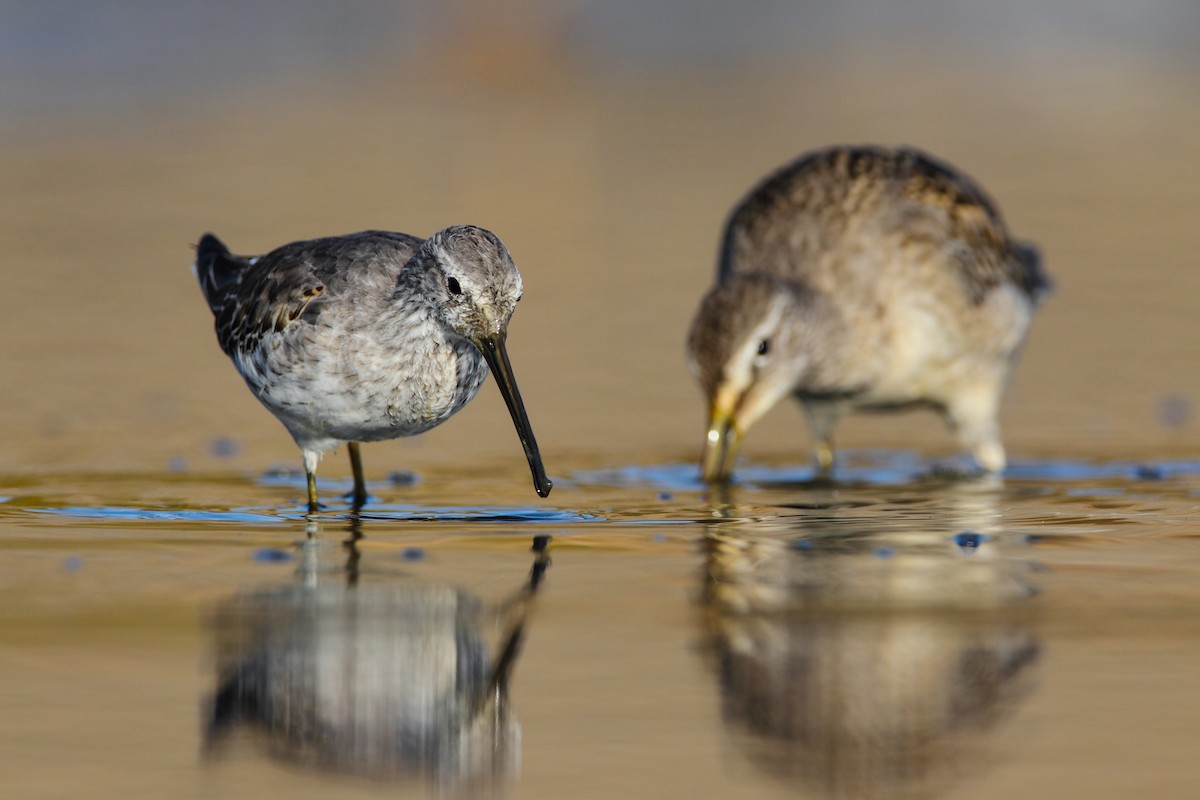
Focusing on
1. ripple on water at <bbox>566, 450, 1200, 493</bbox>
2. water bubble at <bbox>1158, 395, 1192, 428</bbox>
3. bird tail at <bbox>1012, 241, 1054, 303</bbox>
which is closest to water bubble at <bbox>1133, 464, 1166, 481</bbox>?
ripple on water at <bbox>566, 450, 1200, 493</bbox>

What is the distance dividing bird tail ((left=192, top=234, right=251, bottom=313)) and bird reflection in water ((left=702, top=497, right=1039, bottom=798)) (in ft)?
9.11

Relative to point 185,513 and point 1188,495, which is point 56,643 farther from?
point 1188,495

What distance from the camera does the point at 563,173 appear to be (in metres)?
18.0

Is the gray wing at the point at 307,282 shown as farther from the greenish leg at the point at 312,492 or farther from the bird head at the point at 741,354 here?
the bird head at the point at 741,354

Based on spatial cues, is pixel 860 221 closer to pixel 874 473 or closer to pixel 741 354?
pixel 741 354

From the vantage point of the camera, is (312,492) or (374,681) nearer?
(374,681)

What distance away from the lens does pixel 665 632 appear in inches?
225

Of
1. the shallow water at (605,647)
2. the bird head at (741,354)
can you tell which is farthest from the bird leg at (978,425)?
the shallow water at (605,647)

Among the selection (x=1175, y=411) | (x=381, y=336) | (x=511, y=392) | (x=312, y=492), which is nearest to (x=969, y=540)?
(x=511, y=392)

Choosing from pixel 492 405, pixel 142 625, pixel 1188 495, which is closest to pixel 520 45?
pixel 492 405

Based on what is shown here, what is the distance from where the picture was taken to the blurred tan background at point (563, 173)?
1010cm

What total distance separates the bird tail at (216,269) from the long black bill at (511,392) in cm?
202

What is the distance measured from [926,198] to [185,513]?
4373 millimetres

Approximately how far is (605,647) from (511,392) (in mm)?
1637
